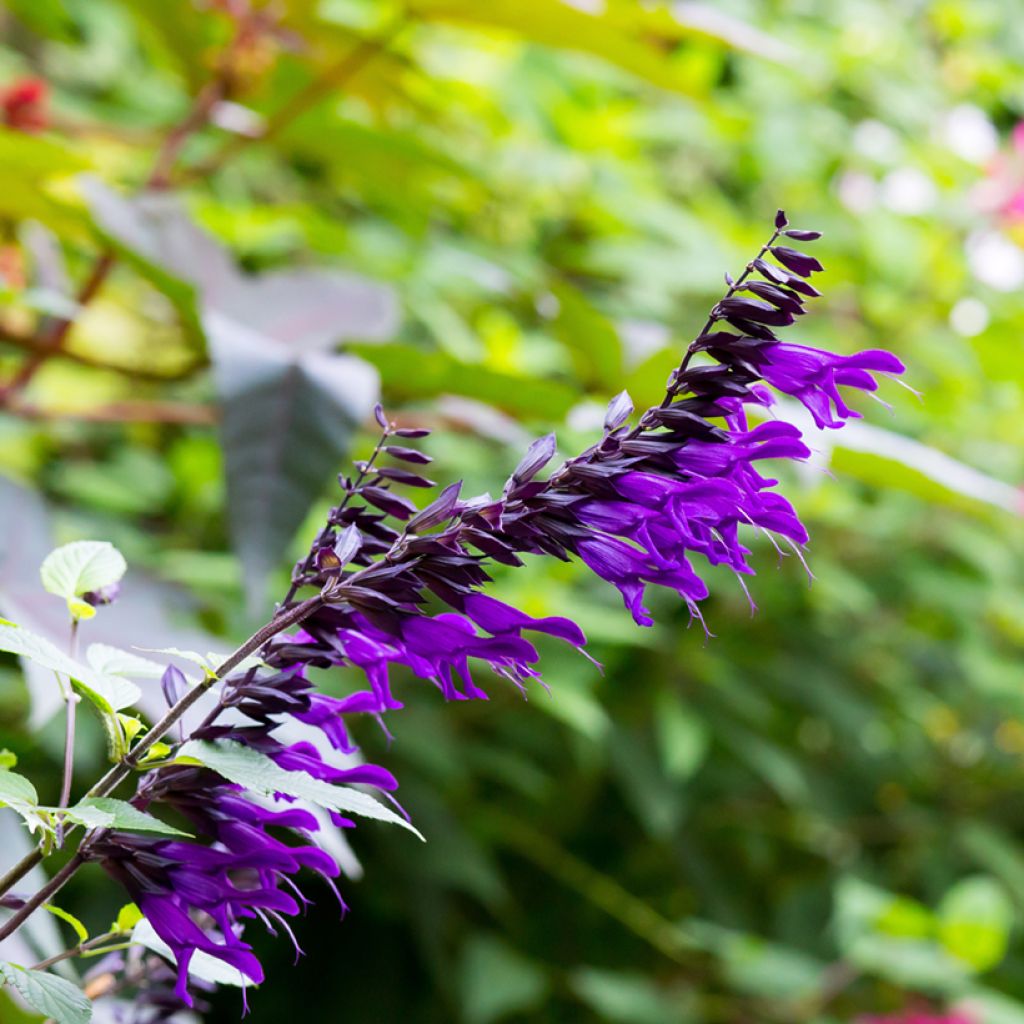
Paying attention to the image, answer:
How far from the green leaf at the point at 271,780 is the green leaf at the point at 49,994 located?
0.21ft

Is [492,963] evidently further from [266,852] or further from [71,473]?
[266,852]

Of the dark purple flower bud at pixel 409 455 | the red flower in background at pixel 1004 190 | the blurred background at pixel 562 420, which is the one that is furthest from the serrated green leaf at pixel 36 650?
the red flower in background at pixel 1004 190

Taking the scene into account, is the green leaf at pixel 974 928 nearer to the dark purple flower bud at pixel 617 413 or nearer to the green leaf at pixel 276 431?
the green leaf at pixel 276 431

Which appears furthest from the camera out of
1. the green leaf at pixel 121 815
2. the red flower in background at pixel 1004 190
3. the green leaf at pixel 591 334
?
the red flower in background at pixel 1004 190

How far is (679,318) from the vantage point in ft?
5.35

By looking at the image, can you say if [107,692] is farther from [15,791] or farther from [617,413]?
[617,413]

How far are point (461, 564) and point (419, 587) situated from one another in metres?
0.01

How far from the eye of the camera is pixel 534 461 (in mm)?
A: 351

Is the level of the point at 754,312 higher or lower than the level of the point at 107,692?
higher

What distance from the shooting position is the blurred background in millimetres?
987

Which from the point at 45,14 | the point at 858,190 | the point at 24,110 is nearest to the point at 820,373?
the point at 24,110

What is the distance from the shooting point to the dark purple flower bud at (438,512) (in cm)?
35

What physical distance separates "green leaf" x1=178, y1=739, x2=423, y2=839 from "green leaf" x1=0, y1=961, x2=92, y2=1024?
0.21ft

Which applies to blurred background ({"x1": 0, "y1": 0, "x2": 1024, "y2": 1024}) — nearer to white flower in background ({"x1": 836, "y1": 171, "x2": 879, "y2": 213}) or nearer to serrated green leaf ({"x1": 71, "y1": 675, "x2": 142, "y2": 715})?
white flower in background ({"x1": 836, "y1": 171, "x2": 879, "y2": 213})
